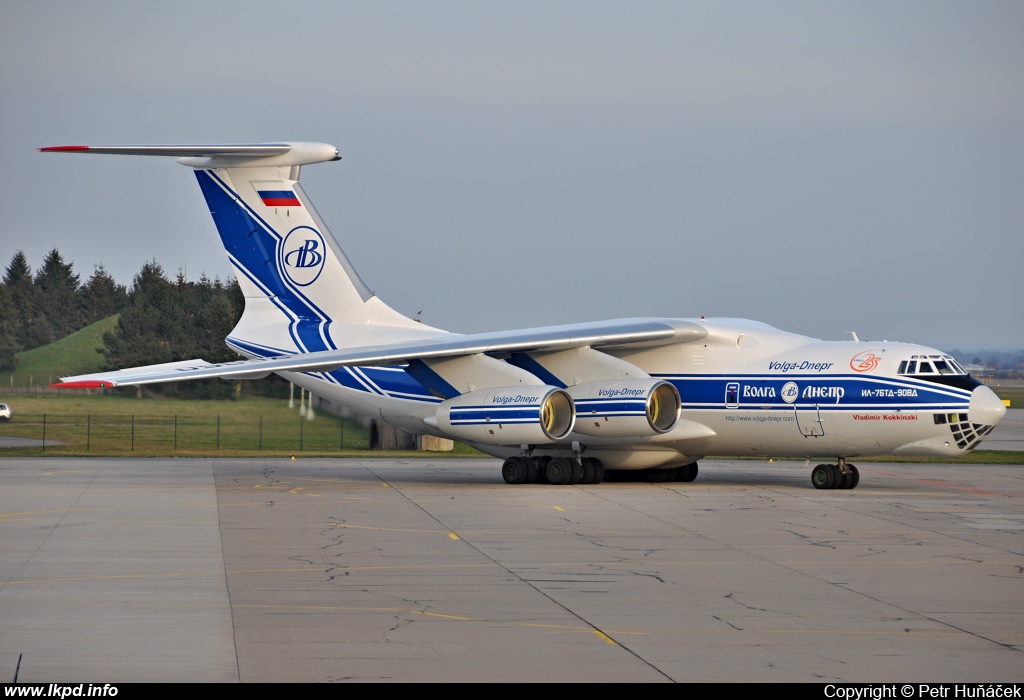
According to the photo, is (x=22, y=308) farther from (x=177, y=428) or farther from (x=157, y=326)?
(x=177, y=428)

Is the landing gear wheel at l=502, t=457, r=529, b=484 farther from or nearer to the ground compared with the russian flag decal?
nearer to the ground

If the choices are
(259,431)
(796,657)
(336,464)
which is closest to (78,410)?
(259,431)

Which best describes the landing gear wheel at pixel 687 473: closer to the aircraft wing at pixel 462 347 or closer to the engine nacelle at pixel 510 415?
the aircraft wing at pixel 462 347

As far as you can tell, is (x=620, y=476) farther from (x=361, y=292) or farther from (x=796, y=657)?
(x=796, y=657)

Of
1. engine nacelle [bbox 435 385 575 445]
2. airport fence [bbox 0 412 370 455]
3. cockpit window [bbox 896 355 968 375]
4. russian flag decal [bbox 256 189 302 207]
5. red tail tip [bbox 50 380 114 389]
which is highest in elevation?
russian flag decal [bbox 256 189 302 207]

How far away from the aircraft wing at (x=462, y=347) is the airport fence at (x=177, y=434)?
216 inches

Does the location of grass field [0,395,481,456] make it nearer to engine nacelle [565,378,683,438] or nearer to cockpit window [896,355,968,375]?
engine nacelle [565,378,683,438]

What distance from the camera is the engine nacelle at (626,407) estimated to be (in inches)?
873

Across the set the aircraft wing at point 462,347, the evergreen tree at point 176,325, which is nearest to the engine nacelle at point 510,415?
the aircraft wing at point 462,347

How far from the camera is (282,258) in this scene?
2608 centimetres

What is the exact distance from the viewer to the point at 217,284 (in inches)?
1714

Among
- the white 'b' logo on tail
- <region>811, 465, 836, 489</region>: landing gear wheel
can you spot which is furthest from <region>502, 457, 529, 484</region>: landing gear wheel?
the white 'b' logo on tail

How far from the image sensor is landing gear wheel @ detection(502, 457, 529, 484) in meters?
23.5

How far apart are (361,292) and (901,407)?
1147 centimetres
